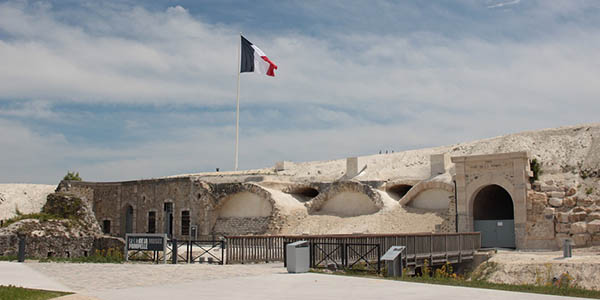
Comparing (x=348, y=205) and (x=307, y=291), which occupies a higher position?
(x=348, y=205)

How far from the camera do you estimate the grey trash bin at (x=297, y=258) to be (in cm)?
1459

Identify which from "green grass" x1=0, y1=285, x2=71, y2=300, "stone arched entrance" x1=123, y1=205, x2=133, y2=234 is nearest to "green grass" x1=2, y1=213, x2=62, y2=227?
"green grass" x1=0, y1=285, x2=71, y2=300

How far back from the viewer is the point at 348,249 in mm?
17891

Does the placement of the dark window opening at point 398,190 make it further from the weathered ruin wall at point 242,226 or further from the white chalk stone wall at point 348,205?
the weathered ruin wall at point 242,226

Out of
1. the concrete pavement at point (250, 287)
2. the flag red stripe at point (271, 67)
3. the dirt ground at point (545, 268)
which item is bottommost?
the dirt ground at point (545, 268)

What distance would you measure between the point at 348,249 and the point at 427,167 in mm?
29182

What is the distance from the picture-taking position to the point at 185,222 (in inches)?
1515

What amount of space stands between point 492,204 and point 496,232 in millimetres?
3607

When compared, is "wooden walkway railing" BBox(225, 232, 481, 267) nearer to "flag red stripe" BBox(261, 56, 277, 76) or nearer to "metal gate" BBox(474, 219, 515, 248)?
"metal gate" BBox(474, 219, 515, 248)

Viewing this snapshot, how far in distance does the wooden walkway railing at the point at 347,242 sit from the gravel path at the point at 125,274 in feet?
6.97

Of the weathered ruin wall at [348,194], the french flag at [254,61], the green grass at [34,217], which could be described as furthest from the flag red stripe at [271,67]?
the green grass at [34,217]

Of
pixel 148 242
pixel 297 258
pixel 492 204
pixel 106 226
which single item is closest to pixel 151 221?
pixel 106 226

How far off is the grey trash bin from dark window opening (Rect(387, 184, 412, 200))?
22.0m

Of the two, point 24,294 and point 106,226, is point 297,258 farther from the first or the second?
point 106,226
